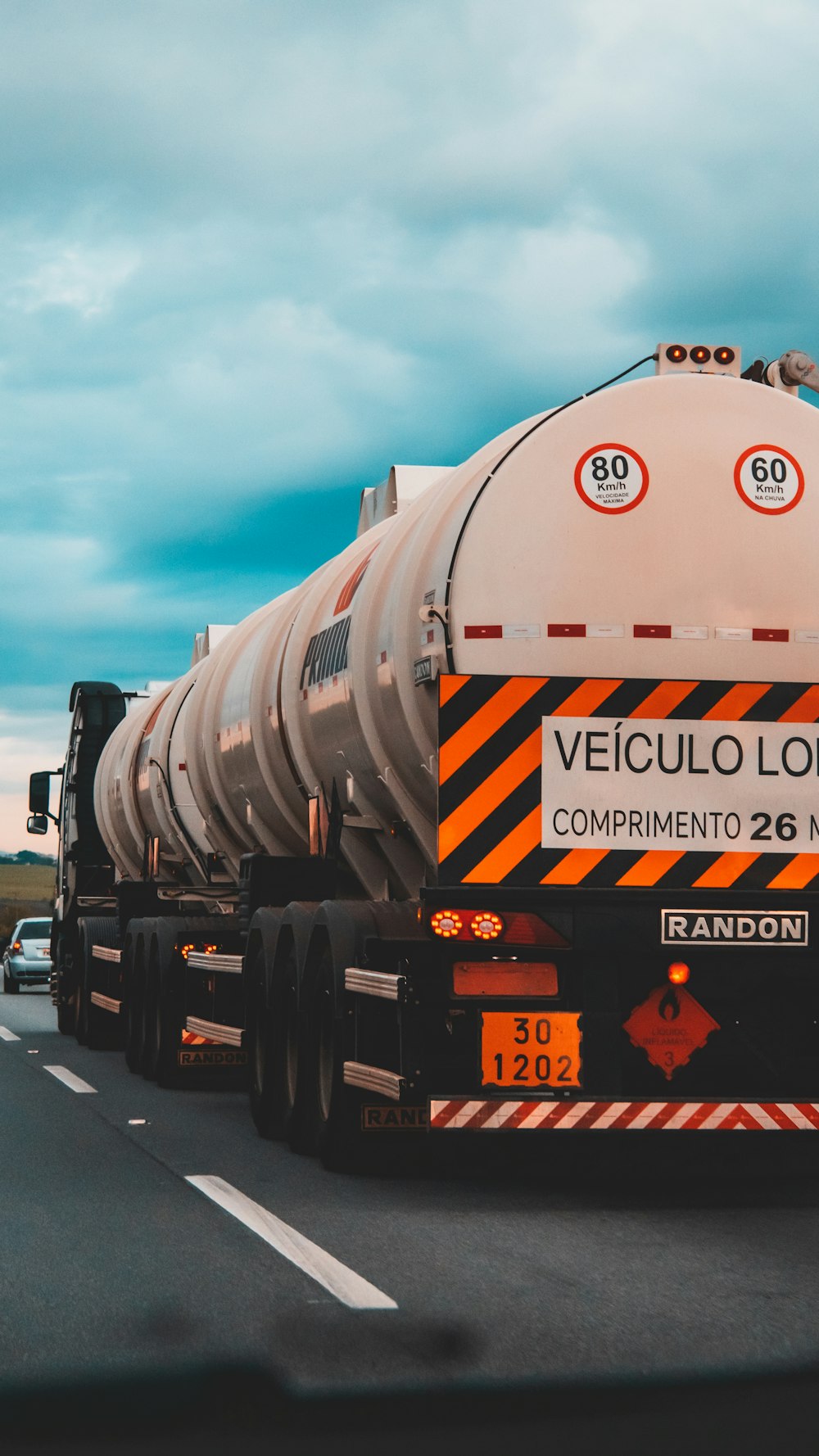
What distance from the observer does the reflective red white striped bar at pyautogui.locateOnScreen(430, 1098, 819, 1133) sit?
8781 mm

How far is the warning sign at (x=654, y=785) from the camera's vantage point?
905cm

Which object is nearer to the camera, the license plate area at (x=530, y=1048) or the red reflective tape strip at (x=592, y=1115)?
the red reflective tape strip at (x=592, y=1115)

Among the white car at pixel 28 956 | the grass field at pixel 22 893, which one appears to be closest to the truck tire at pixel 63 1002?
the white car at pixel 28 956

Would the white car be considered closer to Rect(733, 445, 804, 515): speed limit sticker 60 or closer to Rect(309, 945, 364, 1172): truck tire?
Rect(309, 945, 364, 1172): truck tire

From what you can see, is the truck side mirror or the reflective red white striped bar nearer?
the reflective red white striped bar

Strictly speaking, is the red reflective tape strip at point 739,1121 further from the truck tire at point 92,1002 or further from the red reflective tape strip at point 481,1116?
the truck tire at point 92,1002

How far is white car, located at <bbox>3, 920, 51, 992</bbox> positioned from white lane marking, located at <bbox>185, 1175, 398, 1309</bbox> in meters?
28.5

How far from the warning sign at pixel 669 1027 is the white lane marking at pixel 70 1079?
767cm

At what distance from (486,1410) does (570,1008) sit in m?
3.65

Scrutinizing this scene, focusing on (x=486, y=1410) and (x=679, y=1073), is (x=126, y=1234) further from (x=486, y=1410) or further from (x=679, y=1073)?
(x=486, y=1410)

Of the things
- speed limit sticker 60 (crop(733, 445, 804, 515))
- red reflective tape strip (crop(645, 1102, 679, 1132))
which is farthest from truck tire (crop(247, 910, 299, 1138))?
speed limit sticker 60 (crop(733, 445, 804, 515))

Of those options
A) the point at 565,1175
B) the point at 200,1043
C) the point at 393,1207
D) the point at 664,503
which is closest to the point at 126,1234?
the point at 393,1207

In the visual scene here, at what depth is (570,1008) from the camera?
9016mm

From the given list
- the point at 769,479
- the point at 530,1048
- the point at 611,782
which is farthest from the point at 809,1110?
the point at 769,479
